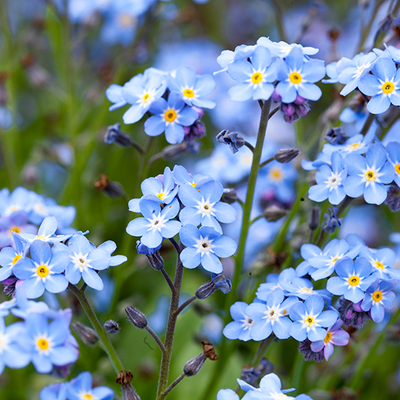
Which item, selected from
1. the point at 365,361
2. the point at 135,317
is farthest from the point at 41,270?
the point at 365,361

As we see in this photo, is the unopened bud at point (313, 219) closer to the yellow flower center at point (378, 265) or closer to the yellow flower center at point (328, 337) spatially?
the yellow flower center at point (378, 265)

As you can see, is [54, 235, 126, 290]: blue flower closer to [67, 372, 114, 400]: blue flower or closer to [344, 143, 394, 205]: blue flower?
[67, 372, 114, 400]: blue flower

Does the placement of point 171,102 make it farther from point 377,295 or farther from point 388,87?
point 377,295

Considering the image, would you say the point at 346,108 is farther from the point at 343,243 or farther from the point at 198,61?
the point at 198,61

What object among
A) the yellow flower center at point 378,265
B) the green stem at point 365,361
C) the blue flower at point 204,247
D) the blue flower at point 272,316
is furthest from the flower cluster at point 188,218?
the green stem at point 365,361

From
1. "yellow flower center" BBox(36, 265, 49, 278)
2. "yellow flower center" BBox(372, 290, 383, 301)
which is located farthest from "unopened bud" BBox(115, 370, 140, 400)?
"yellow flower center" BBox(372, 290, 383, 301)

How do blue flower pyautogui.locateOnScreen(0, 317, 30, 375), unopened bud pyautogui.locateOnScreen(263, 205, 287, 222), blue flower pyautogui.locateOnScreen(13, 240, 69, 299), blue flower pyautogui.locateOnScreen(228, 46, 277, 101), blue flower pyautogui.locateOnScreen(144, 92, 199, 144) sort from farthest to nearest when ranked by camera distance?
unopened bud pyautogui.locateOnScreen(263, 205, 287, 222) < blue flower pyautogui.locateOnScreen(144, 92, 199, 144) < blue flower pyautogui.locateOnScreen(228, 46, 277, 101) < blue flower pyautogui.locateOnScreen(13, 240, 69, 299) < blue flower pyautogui.locateOnScreen(0, 317, 30, 375)

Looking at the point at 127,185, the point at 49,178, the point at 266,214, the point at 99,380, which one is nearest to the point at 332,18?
the point at 127,185
